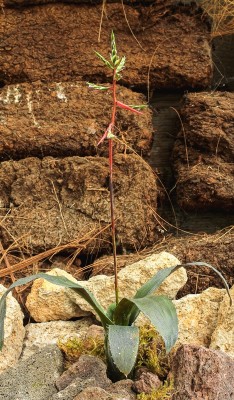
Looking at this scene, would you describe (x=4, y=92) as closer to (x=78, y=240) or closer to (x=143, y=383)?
(x=78, y=240)

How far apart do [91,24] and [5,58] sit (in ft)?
1.25

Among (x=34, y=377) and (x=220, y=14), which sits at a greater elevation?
(x=220, y=14)

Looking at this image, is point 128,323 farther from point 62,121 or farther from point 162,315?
point 62,121

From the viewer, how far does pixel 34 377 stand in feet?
7.18

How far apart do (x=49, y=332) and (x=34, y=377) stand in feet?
1.42

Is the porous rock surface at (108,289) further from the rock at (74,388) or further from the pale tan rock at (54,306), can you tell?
the rock at (74,388)

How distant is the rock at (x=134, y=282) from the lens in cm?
265

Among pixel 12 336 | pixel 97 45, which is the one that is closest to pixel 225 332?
pixel 12 336

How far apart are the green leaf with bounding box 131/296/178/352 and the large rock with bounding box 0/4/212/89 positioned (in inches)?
56.8

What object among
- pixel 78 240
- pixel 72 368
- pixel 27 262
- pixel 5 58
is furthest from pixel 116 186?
pixel 72 368

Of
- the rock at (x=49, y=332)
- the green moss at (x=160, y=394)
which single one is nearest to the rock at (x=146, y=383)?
the green moss at (x=160, y=394)

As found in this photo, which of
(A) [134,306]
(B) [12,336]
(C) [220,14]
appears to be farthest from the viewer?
(C) [220,14]

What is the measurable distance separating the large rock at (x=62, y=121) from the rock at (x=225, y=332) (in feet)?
3.21

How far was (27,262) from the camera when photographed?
300cm
